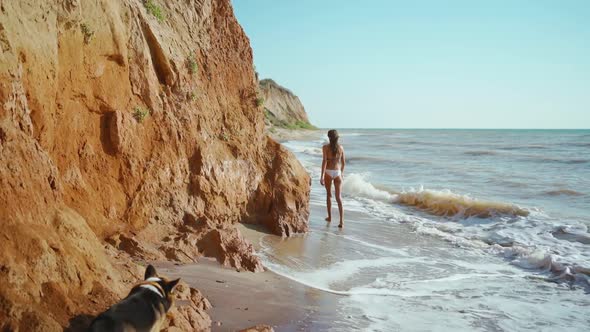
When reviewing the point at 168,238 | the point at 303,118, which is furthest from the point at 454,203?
the point at 303,118

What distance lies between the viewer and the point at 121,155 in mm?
5500

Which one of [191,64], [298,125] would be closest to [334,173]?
[191,64]

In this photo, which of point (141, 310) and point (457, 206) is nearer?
point (141, 310)

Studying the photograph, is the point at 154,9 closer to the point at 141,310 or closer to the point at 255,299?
the point at 255,299

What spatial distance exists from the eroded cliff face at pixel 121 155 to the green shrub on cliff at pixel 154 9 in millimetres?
75

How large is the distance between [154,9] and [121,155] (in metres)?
2.52

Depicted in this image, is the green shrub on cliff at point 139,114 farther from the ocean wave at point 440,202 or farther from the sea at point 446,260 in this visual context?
the ocean wave at point 440,202

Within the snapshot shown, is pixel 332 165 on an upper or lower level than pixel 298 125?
lower

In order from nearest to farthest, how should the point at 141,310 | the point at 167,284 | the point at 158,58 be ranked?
1. the point at 141,310
2. the point at 167,284
3. the point at 158,58

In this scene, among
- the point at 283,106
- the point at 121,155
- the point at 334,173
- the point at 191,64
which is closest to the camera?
the point at 121,155

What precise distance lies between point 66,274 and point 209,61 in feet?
16.1

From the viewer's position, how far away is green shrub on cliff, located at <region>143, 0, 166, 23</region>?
22.1 feet

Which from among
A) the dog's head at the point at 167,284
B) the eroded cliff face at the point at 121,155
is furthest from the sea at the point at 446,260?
the dog's head at the point at 167,284

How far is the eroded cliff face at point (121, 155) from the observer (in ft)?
10.7
